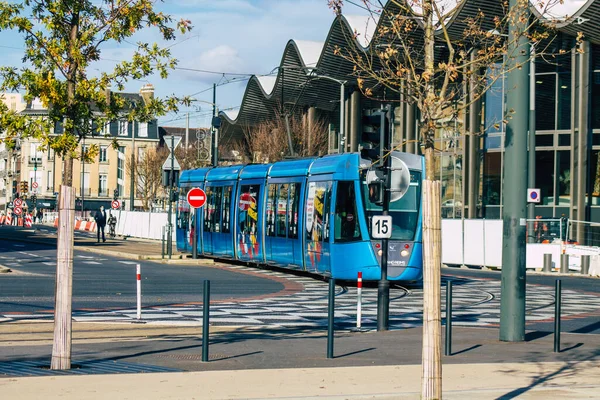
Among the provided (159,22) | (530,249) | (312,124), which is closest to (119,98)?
(159,22)

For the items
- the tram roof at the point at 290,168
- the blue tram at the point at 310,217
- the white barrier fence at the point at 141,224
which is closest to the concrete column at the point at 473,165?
the white barrier fence at the point at 141,224

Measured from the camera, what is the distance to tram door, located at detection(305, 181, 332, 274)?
26828mm

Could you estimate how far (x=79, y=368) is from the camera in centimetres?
1113

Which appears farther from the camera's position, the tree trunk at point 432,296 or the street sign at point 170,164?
the street sign at point 170,164

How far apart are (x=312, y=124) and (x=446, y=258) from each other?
27.5 meters

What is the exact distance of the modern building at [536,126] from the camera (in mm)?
48062

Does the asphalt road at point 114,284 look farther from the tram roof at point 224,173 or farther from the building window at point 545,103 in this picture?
the building window at point 545,103

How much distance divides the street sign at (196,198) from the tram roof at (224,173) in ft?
2.47

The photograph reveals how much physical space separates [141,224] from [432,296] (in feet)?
202

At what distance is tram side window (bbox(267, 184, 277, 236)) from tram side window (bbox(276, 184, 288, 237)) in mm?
322

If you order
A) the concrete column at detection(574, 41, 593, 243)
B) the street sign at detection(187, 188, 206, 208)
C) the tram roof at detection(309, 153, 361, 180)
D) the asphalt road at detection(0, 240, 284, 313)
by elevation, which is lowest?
the asphalt road at detection(0, 240, 284, 313)

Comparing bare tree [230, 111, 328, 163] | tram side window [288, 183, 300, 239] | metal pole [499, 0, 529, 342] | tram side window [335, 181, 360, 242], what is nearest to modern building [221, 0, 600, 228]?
bare tree [230, 111, 328, 163]

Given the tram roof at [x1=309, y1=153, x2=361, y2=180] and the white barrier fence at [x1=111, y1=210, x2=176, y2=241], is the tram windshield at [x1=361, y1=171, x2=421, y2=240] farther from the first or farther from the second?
the white barrier fence at [x1=111, y1=210, x2=176, y2=241]

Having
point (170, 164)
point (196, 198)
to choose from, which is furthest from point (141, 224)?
point (196, 198)
